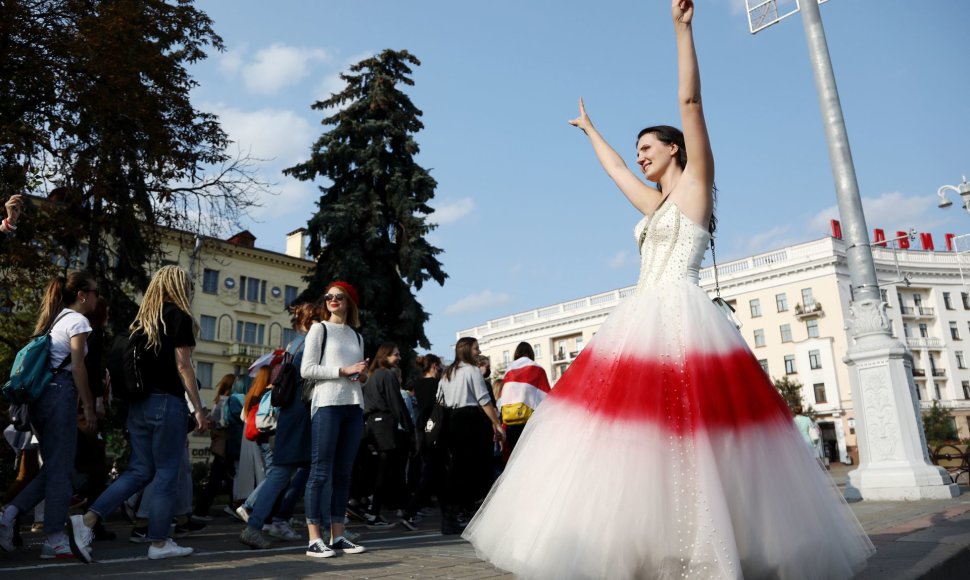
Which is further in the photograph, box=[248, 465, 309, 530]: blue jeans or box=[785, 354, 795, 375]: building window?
box=[785, 354, 795, 375]: building window

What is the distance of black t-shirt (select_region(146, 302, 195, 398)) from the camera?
5.25 m

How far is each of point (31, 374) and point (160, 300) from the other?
43.0 inches

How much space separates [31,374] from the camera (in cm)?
531

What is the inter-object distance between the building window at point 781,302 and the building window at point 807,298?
1569mm

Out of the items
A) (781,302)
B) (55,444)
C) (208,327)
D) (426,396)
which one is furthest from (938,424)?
(55,444)

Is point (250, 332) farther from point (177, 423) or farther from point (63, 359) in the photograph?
point (177, 423)

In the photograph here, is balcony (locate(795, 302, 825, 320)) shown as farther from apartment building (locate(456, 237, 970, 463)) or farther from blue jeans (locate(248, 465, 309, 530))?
blue jeans (locate(248, 465, 309, 530))

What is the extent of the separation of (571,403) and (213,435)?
25.8 feet

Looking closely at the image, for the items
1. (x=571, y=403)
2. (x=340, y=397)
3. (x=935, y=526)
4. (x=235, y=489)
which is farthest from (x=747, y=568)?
(x=235, y=489)

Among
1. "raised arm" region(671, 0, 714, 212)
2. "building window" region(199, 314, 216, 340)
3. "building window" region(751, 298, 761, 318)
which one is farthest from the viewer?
"building window" region(751, 298, 761, 318)

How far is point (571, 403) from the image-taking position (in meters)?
2.98

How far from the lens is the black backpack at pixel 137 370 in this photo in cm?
516

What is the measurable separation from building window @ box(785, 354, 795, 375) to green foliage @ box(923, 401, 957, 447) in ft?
34.0

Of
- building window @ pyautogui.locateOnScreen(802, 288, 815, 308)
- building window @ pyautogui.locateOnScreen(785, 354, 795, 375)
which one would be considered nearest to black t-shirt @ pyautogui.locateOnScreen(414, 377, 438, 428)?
building window @ pyautogui.locateOnScreen(802, 288, 815, 308)
